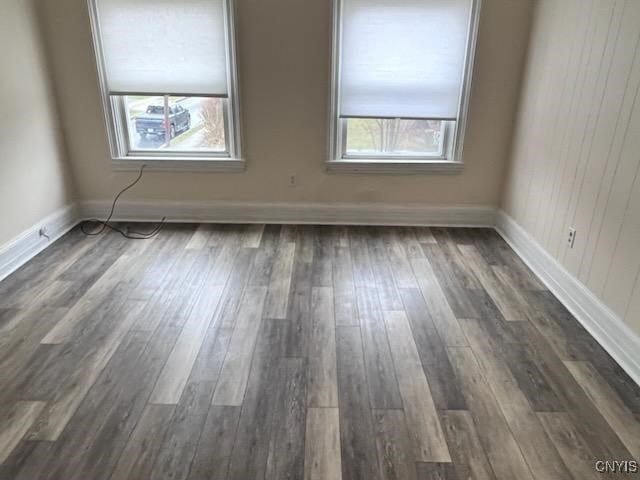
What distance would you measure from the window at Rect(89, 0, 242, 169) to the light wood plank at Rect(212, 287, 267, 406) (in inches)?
57.7

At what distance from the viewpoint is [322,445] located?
183 centimetres

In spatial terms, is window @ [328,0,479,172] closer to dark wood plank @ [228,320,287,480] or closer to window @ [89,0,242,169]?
window @ [89,0,242,169]

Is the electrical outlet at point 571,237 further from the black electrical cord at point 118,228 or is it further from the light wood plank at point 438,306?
the black electrical cord at point 118,228

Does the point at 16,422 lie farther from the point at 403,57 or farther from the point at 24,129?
the point at 403,57

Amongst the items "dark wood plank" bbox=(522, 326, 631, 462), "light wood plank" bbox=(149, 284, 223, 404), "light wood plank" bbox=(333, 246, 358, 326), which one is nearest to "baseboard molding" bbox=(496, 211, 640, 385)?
"dark wood plank" bbox=(522, 326, 631, 462)

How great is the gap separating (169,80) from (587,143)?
294 cm

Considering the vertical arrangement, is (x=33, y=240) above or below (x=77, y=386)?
above

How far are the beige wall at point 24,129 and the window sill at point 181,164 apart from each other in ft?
1.66

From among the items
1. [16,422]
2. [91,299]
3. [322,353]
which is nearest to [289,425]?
[322,353]

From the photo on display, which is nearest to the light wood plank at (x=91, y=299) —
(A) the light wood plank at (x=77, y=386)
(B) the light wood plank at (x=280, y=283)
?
(A) the light wood plank at (x=77, y=386)

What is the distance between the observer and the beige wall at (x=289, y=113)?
348 centimetres

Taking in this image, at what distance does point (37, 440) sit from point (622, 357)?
2648mm

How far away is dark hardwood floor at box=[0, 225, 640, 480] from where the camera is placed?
1.79 meters

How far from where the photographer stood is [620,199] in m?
2.39
